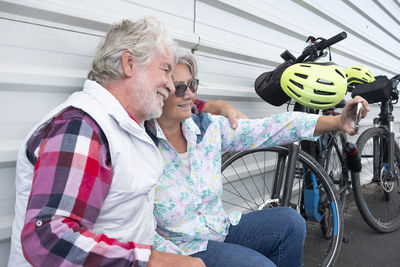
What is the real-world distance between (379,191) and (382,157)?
1.92ft

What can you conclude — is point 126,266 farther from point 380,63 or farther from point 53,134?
point 380,63

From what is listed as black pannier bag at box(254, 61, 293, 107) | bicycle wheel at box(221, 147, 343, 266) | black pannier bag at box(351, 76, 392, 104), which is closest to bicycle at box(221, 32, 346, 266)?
bicycle wheel at box(221, 147, 343, 266)

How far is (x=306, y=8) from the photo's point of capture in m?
2.77

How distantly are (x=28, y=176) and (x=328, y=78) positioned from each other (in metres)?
1.55

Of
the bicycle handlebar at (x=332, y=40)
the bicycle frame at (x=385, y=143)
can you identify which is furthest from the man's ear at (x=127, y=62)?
the bicycle frame at (x=385, y=143)

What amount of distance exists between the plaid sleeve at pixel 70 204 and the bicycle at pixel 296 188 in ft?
3.64

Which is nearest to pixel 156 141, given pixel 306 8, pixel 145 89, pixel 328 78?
pixel 145 89

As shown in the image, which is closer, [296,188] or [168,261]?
[168,261]

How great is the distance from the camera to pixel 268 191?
8.39 feet

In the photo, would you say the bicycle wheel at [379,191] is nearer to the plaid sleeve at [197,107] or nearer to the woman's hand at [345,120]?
the woman's hand at [345,120]

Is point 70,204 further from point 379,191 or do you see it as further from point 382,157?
point 379,191

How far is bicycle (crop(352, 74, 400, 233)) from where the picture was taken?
249 cm

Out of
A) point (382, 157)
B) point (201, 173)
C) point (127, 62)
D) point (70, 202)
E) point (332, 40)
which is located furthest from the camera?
point (382, 157)

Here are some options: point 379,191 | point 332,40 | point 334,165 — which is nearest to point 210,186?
point 332,40
